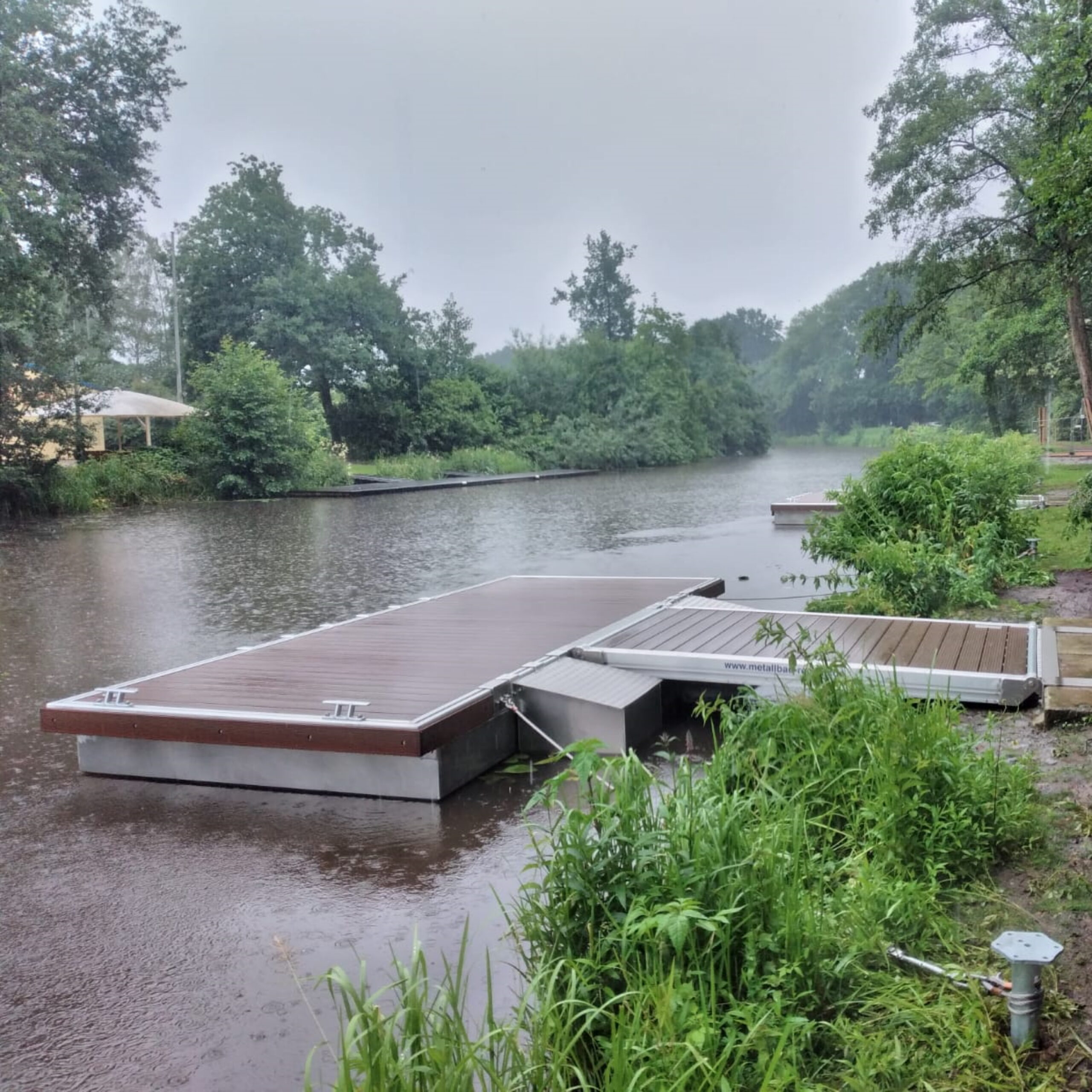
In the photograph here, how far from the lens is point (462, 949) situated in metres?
1.80

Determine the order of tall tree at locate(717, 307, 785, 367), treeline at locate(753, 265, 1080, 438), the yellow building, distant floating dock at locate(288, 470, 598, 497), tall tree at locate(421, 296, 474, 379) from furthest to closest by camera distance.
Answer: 1. tall tree at locate(717, 307, 785, 367)
2. tall tree at locate(421, 296, 474, 379)
3. distant floating dock at locate(288, 470, 598, 497)
4. the yellow building
5. treeline at locate(753, 265, 1080, 438)

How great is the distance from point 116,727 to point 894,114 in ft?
48.0

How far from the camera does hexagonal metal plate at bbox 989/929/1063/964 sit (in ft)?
5.85

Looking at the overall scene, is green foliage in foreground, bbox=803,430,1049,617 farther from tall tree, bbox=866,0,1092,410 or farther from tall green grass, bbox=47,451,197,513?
tall green grass, bbox=47,451,197,513

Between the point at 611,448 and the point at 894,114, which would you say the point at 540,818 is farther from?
the point at 611,448

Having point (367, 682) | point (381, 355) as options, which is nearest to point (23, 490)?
point (367, 682)

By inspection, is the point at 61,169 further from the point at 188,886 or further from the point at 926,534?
the point at 188,886

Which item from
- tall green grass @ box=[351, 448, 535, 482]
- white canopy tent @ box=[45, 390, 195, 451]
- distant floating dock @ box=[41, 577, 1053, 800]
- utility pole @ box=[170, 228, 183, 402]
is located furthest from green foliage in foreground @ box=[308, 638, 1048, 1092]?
utility pole @ box=[170, 228, 183, 402]

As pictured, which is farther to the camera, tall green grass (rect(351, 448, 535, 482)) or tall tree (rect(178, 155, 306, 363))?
tall tree (rect(178, 155, 306, 363))

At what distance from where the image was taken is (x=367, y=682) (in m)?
4.43

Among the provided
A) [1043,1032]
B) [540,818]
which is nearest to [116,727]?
[540,818]

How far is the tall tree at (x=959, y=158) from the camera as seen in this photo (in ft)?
44.7

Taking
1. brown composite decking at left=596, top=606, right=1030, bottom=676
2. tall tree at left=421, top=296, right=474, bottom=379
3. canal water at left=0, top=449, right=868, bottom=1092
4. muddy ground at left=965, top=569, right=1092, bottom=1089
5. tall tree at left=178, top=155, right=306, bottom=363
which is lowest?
canal water at left=0, top=449, right=868, bottom=1092

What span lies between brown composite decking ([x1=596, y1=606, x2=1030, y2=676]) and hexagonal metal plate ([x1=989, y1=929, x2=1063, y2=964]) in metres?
2.24
